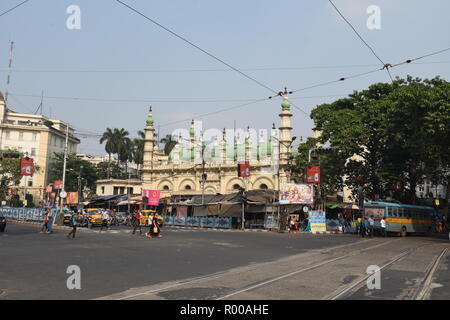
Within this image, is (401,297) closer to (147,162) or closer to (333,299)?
(333,299)

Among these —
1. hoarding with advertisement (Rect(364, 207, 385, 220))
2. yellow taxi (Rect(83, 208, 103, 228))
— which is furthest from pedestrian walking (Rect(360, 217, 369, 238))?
yellow taxi (Rect(83, 208, 103, 228))

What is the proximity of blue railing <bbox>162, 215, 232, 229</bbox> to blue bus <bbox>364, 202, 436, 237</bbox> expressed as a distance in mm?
13242

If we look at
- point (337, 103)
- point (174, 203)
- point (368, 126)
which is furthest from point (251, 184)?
point (368, 126)

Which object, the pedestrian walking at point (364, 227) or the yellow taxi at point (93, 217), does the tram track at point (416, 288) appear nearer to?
the pedestrian walking at point (364, 227)

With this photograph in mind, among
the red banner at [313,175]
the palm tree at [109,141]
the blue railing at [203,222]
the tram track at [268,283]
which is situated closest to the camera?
the tram track at [268,283]

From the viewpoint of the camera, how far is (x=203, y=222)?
4122 cm

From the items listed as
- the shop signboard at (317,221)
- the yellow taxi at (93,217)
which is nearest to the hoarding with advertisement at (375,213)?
the shop signboard at (317,221)

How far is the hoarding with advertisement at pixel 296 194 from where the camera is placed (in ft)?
113

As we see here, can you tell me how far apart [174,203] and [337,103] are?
65.2 ft

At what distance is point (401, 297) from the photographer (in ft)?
25.9

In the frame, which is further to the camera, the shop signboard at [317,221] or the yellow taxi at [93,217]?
the yellow taxi at [93,217]

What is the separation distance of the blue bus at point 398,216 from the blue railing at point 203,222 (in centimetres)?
1324

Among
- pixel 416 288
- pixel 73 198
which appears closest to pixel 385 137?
pixel 416 288

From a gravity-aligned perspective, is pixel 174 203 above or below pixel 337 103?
below
